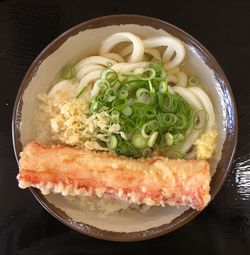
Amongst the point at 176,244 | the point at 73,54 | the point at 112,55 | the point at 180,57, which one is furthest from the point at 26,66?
the point at 176,244

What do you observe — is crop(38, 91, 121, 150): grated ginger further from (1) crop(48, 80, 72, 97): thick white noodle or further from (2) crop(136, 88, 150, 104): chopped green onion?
(2) crop(136, 88, 150, 104): chopped green onion

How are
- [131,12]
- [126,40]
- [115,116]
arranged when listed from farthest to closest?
[131,12]
[126,40]
[115,116]

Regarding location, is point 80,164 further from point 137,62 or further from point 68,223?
point 137,62

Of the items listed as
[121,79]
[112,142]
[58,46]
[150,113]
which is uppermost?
[58,46]

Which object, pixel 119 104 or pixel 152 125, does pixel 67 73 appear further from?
pixel 152 125

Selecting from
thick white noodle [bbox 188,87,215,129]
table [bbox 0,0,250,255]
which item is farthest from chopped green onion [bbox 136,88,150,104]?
table [bbox 0,0,250,255]

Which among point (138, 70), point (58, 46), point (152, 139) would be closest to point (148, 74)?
point (138, 70)
